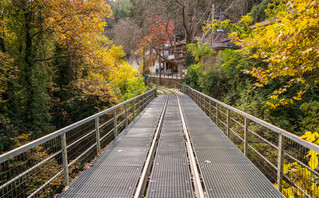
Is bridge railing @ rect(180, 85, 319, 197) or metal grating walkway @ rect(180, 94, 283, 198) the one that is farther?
metal grating walkway @ rect(180, 94, 283, 198)

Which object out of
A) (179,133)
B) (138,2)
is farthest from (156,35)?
(179,133)

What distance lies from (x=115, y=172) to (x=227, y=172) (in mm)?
2211

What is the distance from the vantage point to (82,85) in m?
14.4

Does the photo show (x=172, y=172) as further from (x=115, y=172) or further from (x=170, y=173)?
(x=115, y=172)

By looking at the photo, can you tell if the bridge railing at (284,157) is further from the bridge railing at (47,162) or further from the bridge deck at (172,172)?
the bridge railing at (47,162)

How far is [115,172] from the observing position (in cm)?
429

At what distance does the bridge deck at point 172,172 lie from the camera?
352 centimetres

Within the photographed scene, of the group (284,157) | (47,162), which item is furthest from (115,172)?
(284,157)

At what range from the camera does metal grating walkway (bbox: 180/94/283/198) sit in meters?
3.46

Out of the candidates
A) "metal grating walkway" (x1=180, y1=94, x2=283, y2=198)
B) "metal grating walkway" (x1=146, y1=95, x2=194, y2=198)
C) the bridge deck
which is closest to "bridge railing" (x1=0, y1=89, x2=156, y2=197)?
the bridge deck

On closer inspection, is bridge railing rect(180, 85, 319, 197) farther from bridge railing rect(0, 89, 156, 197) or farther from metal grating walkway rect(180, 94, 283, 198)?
bridge railing rect(0, 89, 156, 197)

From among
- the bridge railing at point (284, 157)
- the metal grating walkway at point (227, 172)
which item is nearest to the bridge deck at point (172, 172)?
the metal grating walkway at point (227, 172)

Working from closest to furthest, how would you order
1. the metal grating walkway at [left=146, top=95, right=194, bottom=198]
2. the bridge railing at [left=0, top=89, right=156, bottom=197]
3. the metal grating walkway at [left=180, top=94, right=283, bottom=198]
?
the bridge railing at [left=0, top=89, right=156, bottom=197] → the metal grating walkway at [left=180, top=94, right=283, bottom=198] → the metal grating walkway at [left=146, top=95, right=194, bottom=198]

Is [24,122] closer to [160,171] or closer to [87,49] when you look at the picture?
[87,49]
